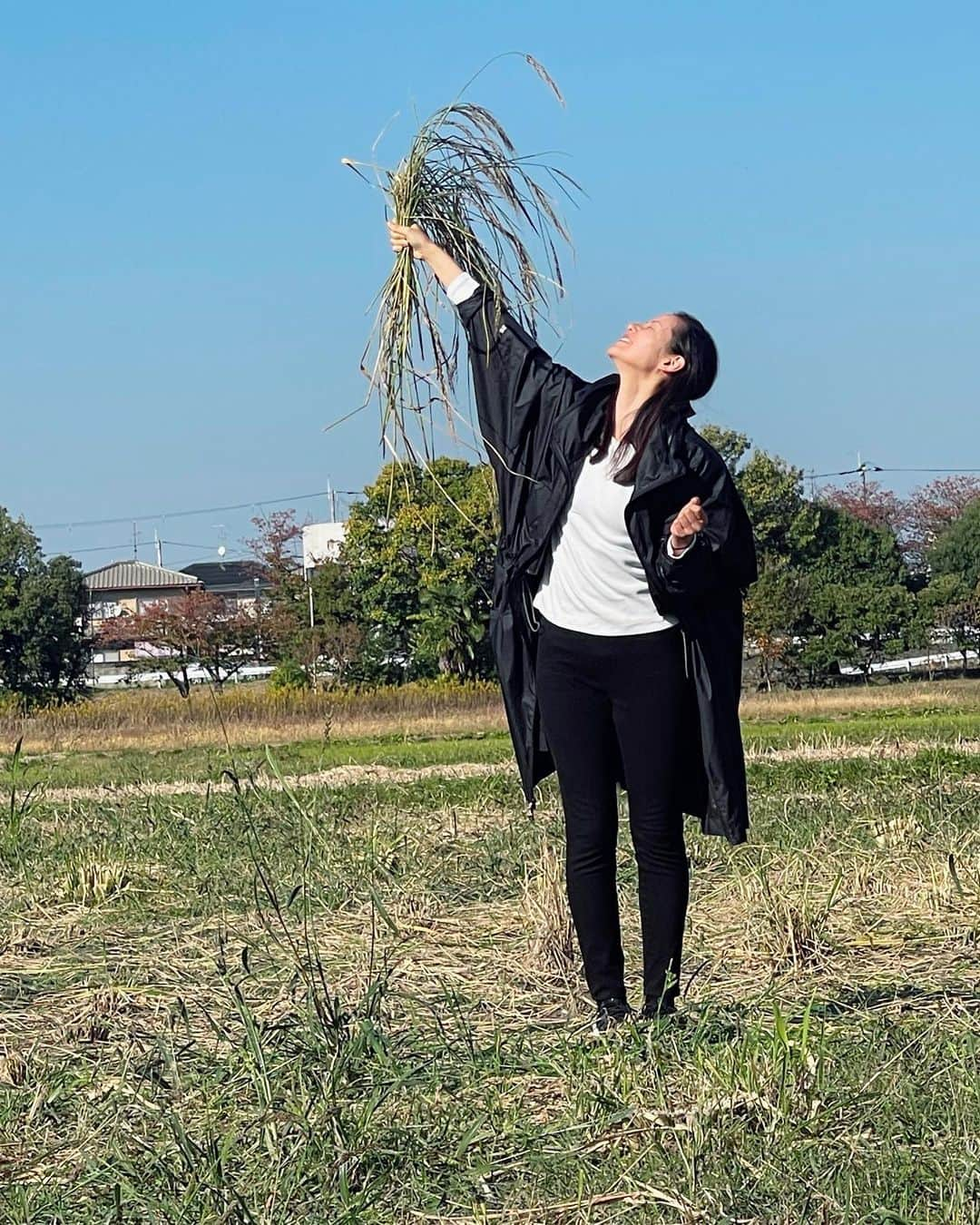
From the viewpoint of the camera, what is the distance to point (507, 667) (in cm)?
415

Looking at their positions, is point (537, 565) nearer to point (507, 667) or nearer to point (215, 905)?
point (507, 667)

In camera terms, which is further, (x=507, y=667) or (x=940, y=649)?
(x=940, y=649)

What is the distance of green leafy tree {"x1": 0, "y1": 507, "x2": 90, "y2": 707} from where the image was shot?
46188 millimetres

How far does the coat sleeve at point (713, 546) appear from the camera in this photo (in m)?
3.73

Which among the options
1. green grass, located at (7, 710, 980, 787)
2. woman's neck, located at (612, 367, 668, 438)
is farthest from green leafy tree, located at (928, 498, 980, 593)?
woman's neck, located at (612, 367, 668, 438)

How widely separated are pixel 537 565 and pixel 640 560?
0.31m

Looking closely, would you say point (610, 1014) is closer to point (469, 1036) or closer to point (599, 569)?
point (469, 1036)

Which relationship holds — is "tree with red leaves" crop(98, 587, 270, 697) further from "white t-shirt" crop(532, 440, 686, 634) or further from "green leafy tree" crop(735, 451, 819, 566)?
"white t-shirt" crop(532, 440, 686, 634)

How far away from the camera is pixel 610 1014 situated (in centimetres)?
378

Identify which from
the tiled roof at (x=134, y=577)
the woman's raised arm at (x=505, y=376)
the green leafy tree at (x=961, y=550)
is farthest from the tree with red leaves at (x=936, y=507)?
the woman's raised arm at (x=505, y=376)

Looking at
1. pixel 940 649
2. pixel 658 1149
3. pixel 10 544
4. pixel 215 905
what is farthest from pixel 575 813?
pixel 940 649

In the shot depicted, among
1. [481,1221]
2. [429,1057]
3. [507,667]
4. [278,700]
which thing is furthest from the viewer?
[278,700]

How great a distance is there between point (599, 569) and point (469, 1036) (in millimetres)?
1195

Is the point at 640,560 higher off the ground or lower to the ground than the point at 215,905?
higher
